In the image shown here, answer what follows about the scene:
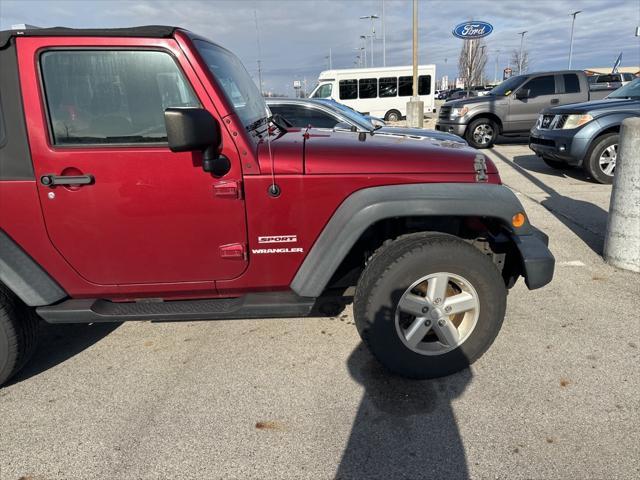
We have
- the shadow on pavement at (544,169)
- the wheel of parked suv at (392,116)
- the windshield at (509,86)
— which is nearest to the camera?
the shadow on pavement at (544,169)

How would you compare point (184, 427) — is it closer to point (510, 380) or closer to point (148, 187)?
point (148, 187)

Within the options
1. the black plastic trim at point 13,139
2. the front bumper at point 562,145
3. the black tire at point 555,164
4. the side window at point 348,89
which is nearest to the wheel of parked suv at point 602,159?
the front bumper at point 562,145

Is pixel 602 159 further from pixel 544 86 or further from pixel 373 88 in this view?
pixel 373 88

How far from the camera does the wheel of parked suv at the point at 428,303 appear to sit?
2344mm

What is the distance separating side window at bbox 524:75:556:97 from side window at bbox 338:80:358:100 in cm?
1223

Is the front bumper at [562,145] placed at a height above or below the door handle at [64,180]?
below

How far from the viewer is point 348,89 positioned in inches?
870

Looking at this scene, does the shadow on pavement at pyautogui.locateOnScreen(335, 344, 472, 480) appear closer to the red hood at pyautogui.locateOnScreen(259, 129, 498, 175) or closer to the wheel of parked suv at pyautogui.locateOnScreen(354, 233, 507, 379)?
the wheel of parked suv at pyautogui.locateOnScreen(354, 233, 507, 379)

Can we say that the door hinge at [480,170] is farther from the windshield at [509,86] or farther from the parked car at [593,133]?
the windshield at [509,86]

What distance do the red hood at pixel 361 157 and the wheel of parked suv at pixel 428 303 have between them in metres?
0.41

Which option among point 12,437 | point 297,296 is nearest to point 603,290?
point 297,296

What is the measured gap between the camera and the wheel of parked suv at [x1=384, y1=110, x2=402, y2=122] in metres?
22.6

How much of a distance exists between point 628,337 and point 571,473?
1429 millimetres

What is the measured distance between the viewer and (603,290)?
3.59 meters
